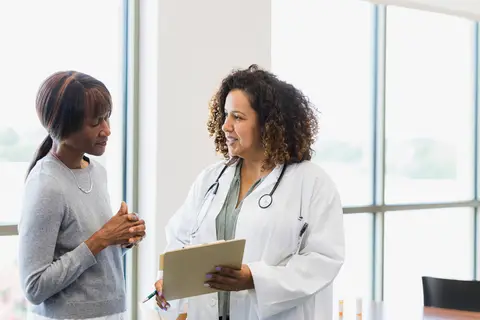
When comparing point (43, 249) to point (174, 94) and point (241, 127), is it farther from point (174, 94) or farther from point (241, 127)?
point (174, 94)

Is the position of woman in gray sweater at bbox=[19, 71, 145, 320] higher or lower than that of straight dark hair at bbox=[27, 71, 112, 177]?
lower

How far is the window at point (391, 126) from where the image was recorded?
4.49 metres

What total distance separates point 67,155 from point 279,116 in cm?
77

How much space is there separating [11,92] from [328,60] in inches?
90.3

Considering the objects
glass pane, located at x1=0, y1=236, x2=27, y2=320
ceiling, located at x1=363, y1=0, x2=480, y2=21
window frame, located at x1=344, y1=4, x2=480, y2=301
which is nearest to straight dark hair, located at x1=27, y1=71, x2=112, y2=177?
→ glass pane, located at x1=0, y1=236, x2=27, y2=320

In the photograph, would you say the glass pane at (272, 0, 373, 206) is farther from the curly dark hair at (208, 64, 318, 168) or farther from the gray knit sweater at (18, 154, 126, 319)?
the gray knit sweater at (18, 154, 126, 319)

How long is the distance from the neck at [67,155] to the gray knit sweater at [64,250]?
0.02 meters

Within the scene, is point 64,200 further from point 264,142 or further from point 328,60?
point 328,60

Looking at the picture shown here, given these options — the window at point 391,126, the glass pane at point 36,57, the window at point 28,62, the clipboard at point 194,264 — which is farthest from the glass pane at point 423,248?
the clipboard at point 194,264

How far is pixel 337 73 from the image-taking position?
14.9ft

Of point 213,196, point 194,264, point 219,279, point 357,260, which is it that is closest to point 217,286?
point 219,279

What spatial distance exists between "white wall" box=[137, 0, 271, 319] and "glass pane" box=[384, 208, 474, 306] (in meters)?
2.10

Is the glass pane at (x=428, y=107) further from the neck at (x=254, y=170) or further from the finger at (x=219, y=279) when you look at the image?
the finger at (x=219, y=279)

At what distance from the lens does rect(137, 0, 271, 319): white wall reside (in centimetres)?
329
